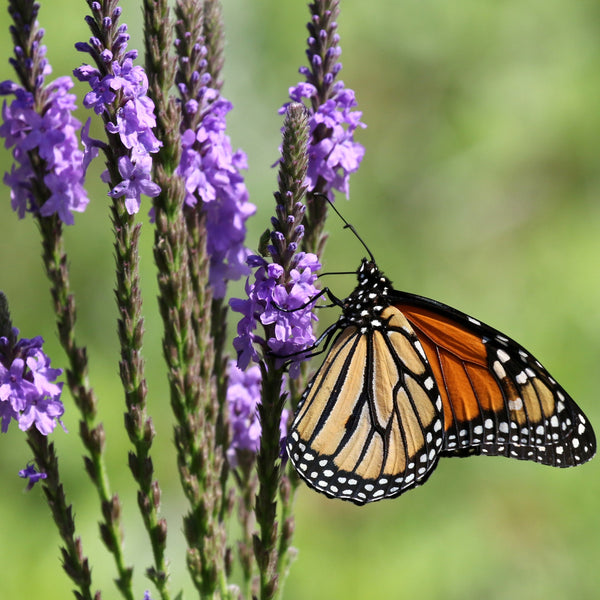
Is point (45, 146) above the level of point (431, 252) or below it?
below

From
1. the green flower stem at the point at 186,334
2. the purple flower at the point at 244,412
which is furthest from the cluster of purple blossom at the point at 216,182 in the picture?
the purple flower at the point at 244,412

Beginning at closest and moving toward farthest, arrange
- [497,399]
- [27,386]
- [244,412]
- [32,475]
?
1. [27,386]
2. [32,475]
3. [497,399]
4. [244,412]

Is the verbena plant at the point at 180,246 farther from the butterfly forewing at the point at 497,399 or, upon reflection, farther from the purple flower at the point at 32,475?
the butterfly forewing at the point at 497,399

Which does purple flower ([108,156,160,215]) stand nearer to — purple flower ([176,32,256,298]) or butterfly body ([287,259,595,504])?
purple flower ([176,32,256,298])

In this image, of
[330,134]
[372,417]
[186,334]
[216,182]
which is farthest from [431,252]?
[186,334]

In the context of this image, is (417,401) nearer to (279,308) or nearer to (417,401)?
(417,401)

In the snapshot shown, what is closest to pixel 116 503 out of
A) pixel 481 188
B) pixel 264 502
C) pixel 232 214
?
pixel 264 502

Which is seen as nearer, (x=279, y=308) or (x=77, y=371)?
(x=279, y=308)
